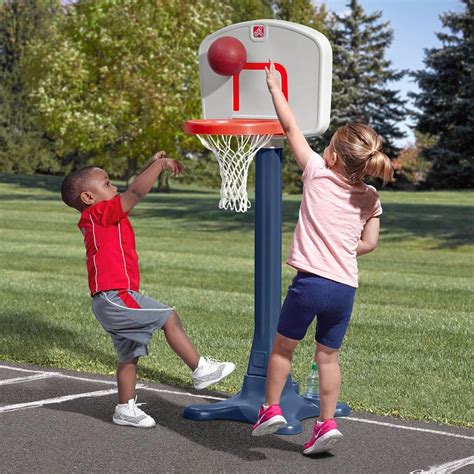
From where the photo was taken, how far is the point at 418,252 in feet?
60.6

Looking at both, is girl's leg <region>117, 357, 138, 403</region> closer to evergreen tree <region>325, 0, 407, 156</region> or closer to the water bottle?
the water bottle

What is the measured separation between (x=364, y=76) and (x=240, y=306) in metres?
44.4

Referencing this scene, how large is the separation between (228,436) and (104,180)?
163 cm

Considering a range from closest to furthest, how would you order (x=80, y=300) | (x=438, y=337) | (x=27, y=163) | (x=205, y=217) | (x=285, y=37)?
1. (x=285, y=37)
2. (x=438, y=337)
3. (x=80, y=300)
4. (x=205, y=217)
5. (x=27, y=163)

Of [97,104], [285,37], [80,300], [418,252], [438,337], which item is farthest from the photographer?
[97,104]

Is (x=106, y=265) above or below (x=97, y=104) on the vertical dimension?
below

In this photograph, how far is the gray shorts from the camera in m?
5.79

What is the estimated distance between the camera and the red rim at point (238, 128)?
5895 mm

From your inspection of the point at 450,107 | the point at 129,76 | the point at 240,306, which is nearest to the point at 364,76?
the point at 450,107

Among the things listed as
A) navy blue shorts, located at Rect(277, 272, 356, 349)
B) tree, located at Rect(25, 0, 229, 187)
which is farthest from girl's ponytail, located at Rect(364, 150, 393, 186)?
tree, located at Rect(25, 0, 229, 187)

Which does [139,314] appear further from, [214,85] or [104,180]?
[214,85]

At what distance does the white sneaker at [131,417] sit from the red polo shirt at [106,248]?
678 mm

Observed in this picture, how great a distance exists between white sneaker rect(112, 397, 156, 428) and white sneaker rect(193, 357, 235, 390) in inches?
19.6

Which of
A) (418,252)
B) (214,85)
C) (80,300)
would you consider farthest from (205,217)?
(214,85)
